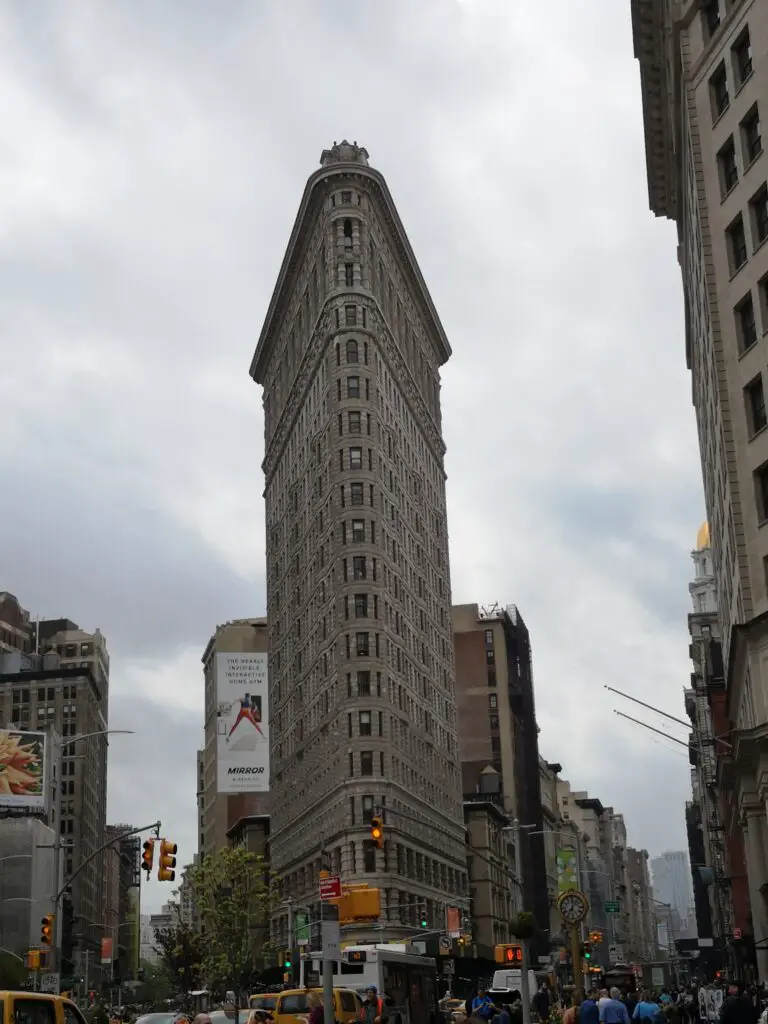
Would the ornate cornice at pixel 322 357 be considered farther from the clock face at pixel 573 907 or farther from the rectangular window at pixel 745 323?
the clock face at pixel 573 907

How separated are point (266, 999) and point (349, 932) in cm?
5907

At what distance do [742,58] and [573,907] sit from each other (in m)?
31.7

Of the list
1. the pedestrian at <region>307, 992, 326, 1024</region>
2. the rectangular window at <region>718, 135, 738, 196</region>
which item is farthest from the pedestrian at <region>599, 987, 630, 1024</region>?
the rectangular window at <region>718, 135, 738, 196</region>

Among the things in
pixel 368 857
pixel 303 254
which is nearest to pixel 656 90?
pixel 368 857

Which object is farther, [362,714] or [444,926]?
[444,926]

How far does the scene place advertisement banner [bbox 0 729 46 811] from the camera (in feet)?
401

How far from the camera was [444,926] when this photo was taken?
359ft

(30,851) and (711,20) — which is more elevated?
(711,20)

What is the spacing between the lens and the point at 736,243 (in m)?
48.4

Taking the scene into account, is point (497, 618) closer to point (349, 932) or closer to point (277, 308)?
point (277, 308)

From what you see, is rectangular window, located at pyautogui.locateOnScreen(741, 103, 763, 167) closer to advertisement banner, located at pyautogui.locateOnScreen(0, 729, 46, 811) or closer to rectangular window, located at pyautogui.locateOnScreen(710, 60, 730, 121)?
rectangular window, located at pyautogui.locateOnScreen(710, 60, 730, 121)

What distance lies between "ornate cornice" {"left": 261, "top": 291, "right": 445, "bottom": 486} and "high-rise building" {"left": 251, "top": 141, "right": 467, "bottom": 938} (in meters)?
0.27

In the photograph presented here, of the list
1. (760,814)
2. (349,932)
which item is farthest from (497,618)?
(760,814)

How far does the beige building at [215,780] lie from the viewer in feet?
546
